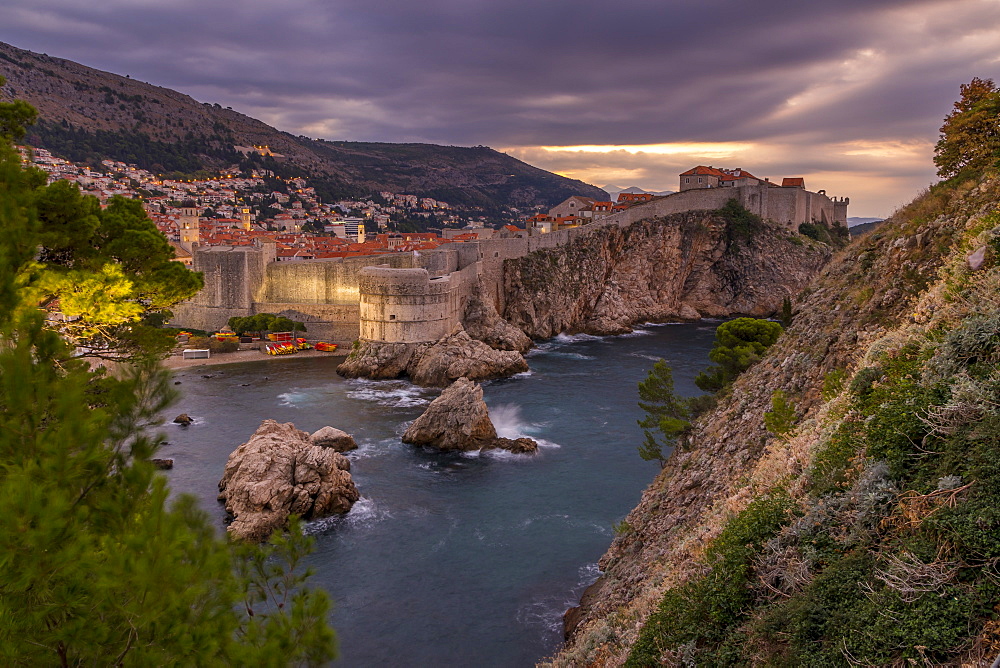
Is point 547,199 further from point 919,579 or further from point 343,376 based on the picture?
point 919,579

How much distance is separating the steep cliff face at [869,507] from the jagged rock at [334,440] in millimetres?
13998

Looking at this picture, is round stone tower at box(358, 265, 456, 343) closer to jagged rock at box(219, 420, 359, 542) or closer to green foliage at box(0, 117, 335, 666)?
jagged rock at box(219, 420, 359, 542)

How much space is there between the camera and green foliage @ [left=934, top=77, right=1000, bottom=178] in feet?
25.7

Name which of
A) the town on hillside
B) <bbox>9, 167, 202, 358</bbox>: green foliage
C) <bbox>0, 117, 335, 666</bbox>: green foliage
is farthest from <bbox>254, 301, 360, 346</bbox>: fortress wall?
<bbox>0, 117, 335, 666</bbox>: green foliage

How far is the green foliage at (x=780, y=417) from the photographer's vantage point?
6.53 metres

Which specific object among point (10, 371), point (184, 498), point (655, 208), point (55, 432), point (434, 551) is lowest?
point (434, 551)

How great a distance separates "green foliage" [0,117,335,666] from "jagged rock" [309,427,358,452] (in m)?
15.4

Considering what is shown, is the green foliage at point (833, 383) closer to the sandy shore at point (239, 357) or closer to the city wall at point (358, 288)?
the city wall at point (358, 288)

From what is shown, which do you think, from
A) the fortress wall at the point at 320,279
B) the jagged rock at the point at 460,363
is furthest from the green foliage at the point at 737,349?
the fortress wall at the point at 320,279

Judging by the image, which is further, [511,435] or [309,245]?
[309,245]

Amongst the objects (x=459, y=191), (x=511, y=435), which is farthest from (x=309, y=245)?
(x=459, y=191)

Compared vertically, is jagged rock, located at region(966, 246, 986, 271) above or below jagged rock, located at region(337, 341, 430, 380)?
above

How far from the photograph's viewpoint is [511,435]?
2175 cm

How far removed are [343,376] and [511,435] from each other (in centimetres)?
1219
